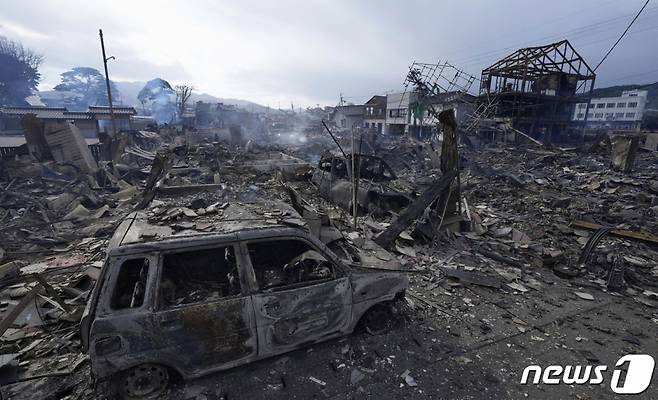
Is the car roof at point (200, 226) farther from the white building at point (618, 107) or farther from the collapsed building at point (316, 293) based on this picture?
the white building at point (618, 107)

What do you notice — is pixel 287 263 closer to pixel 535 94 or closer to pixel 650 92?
pixel 535 94

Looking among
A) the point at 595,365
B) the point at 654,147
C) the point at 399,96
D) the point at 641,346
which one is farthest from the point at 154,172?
the point at 399,96

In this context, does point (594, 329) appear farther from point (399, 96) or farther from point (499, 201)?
point (399, 96)

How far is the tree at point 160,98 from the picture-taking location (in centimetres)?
6988

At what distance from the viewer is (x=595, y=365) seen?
3697 millimetres

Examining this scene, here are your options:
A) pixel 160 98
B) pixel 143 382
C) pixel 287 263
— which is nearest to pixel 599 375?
pixel 287 263

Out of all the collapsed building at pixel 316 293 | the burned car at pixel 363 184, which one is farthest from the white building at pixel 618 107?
the collapsed building at pixel 316 293

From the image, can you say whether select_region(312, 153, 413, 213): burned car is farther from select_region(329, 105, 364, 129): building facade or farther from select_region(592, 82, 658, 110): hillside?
select_region(592, 82, 658, 110): hillside

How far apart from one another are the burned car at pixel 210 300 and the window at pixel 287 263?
27mm

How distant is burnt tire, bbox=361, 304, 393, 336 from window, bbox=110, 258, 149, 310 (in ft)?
8.40

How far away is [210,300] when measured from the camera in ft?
9.64

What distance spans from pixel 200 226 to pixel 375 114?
5205 centimetres

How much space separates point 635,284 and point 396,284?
17.2 ft

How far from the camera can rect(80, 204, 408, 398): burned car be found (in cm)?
268
